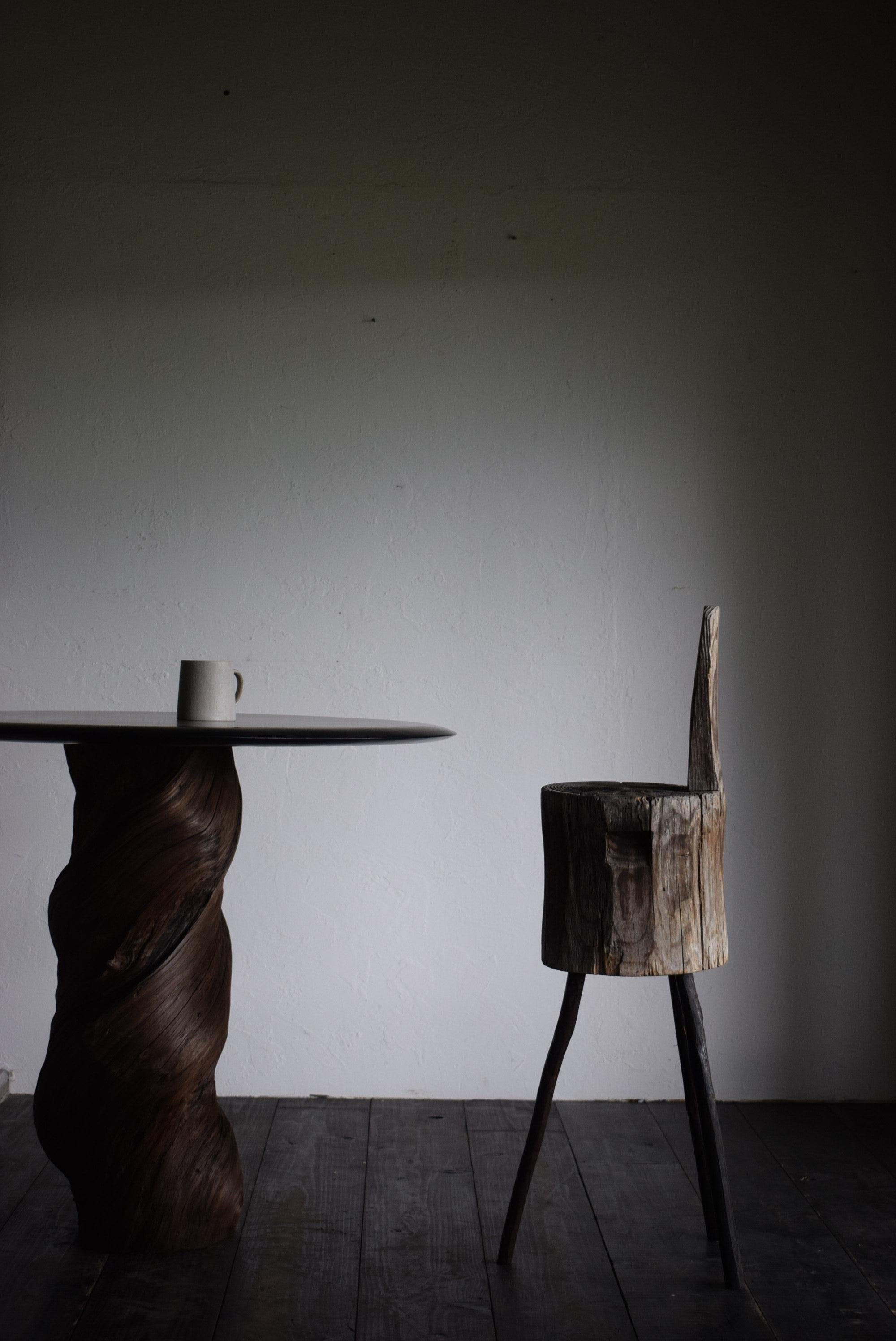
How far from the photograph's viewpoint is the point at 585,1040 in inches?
102

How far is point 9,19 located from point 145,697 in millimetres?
1652

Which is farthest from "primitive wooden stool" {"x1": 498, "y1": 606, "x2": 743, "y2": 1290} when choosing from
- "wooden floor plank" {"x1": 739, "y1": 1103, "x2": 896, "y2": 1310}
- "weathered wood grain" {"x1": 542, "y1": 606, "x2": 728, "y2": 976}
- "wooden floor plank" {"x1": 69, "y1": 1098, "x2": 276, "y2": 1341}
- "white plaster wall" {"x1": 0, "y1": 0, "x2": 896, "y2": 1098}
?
"white plaster wall" {"x1": 0, "y1": 0, "x2": 896, "y2": 1098}

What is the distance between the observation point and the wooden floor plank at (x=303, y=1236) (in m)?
1.58

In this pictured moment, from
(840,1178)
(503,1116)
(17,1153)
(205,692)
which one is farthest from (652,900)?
(17,1153)

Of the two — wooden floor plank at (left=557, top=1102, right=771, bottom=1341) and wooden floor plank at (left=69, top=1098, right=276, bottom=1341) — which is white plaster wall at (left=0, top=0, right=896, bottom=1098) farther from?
wooden floor plank at (left=69, top=1098, right=276, bottom=1341)

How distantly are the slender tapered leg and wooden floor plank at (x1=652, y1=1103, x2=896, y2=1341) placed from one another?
7 cm

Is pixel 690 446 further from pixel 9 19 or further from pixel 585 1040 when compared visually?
pixel 9 19

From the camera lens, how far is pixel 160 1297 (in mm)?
1636

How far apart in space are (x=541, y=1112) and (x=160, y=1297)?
0.64m

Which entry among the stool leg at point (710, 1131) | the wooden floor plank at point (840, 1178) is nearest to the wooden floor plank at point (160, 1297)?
the stool leg at point (710, 1131)

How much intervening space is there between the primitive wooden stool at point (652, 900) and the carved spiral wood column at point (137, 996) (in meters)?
0.55

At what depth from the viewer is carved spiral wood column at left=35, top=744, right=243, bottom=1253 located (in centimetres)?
171

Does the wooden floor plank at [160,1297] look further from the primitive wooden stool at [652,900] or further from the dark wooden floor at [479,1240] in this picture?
the primitive wooden stool at [652,900]

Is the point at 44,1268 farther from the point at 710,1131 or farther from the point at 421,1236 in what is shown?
the point at 710,1131
